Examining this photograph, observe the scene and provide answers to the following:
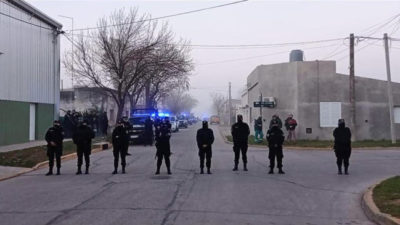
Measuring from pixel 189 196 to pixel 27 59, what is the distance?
75.9 ft

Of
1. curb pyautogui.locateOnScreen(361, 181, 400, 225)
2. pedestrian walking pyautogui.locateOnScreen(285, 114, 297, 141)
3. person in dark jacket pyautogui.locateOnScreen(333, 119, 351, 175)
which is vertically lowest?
curb pyautogui.locateOnScreen(361, 181, 400, 225)

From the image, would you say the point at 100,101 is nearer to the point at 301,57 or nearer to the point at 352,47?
the point at 301,57

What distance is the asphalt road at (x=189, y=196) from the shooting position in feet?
30.3

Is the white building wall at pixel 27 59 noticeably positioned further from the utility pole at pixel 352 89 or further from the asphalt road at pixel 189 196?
the utility pole at pixel 352 89

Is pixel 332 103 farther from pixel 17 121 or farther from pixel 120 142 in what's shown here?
pixel 120 142

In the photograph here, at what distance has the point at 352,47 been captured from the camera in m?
31.8

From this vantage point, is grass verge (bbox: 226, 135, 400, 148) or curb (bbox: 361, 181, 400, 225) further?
grass verge (bbox: 226, 135, 400, 148)

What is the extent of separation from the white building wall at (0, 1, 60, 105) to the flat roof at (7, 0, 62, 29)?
24cm

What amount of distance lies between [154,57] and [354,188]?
90.0 feet

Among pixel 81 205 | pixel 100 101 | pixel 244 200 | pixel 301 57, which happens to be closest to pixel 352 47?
pixel 301 57

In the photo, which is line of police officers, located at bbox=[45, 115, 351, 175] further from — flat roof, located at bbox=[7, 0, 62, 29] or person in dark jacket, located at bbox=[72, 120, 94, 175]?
flat roof, located at bbox=[7, 0, 62, 29]

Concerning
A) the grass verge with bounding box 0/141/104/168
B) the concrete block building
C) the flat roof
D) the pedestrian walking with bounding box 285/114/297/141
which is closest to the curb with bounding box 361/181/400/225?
the grass verge with bounding box 0/141/104/168

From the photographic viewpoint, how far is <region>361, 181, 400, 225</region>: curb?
8635 millimetres

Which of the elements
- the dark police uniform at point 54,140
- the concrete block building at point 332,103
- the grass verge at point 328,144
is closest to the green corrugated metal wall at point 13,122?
the dark police uniform at point 54,140
